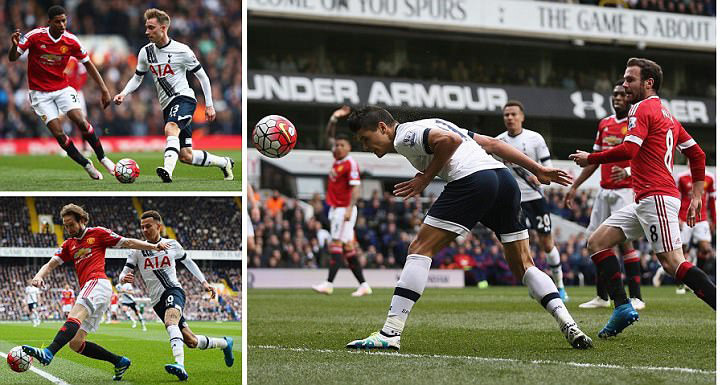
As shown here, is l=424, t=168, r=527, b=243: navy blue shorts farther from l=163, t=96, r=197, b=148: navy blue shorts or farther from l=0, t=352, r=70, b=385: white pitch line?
l=163, t=96, r=197, b=148: navy blue shorts

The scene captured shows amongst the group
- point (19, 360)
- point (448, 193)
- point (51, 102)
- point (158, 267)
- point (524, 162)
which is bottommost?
point (19, 360)

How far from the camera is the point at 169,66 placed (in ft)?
29.6

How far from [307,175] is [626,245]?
19272 millimetres

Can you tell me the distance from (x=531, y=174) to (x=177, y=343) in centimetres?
544

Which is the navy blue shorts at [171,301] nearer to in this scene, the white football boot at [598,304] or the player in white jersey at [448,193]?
the player in white jersey at [448,193]

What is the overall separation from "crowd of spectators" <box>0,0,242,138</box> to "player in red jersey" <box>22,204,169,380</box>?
15079mm

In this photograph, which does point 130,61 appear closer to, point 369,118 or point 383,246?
point 383,246

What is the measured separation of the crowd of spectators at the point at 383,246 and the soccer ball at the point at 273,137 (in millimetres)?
12479

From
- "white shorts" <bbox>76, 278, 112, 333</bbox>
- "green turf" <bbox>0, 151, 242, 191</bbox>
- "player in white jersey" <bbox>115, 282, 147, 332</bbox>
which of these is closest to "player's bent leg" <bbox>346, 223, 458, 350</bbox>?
"white shorts" <bbox>76, 278, 112, 333</bbox>

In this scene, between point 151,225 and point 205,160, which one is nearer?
point 151,225

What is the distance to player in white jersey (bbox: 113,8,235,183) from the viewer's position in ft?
28.7

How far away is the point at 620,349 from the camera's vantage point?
6312 millimetres

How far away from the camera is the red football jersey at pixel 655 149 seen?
6.71m

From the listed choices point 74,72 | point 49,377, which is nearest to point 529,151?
point 49,377
